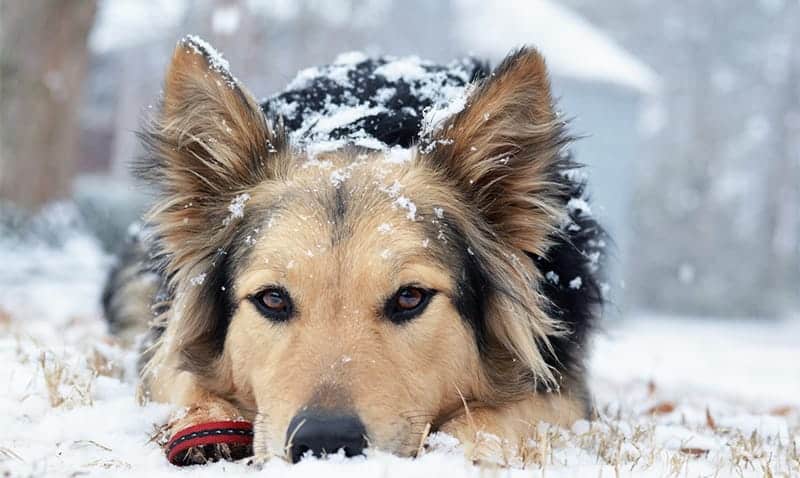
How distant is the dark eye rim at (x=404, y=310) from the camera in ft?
11.3

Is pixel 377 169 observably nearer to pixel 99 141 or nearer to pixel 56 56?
pixel 56 56

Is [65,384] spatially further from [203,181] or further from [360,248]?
[360,248]

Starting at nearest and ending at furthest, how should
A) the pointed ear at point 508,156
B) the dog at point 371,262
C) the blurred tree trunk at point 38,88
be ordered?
the dog at point 371,262, the pointed ear at point 508,156, the blurred tree trunk at point 38,88

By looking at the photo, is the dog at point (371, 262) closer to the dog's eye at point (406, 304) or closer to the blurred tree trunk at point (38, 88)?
the dog's eye at point (406, 304)

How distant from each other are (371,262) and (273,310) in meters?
0.48

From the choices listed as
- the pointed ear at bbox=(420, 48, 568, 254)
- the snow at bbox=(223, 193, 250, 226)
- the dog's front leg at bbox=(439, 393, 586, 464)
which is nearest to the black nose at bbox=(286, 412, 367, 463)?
the dog's front leg at bbox=(439, 393, 586, 464)

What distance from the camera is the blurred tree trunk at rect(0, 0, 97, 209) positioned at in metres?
13.0

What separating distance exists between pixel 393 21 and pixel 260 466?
3446 cm

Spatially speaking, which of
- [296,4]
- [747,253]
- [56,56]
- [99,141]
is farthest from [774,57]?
[56,56]

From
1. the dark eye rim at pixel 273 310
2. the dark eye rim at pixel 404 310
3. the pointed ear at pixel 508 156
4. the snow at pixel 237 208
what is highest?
the pointed ear at pixel 508 156

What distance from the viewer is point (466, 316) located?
378 centimetres

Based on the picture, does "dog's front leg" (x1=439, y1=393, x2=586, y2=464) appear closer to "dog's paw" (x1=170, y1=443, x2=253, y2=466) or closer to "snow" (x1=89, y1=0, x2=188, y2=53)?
Result: "dog's paw" (x1=170, y1=443, x2=253, y2=466)

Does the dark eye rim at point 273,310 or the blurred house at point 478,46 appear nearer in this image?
Answer: the dark eye rim at point 273,310

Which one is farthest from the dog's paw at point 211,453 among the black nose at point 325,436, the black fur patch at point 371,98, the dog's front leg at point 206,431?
the black fur patch at point 371,98
